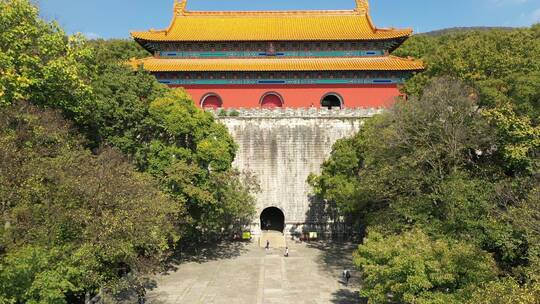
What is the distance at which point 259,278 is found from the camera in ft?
63.1

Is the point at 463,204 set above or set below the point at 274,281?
above

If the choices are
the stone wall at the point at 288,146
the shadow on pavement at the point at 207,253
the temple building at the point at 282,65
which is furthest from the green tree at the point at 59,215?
the temple building at the point at 282,65

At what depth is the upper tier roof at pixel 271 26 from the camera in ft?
94.6

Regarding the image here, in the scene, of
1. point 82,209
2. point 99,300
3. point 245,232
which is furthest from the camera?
point 245,232

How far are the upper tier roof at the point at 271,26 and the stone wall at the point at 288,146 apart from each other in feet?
19.0

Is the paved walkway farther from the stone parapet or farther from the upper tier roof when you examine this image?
the upper tier roof

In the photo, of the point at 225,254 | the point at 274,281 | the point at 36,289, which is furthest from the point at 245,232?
the point at 36,289

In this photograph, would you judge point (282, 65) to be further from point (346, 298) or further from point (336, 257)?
point (346, 298)

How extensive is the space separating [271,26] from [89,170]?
20783 mm

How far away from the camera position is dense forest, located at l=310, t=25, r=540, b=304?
1212 centimetres

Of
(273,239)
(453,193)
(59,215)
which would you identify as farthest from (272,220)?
(59,215)

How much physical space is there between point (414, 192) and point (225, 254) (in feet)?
37.4

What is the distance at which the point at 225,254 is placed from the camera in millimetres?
23203

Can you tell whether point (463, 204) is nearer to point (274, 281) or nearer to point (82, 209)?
point (274, 281)
